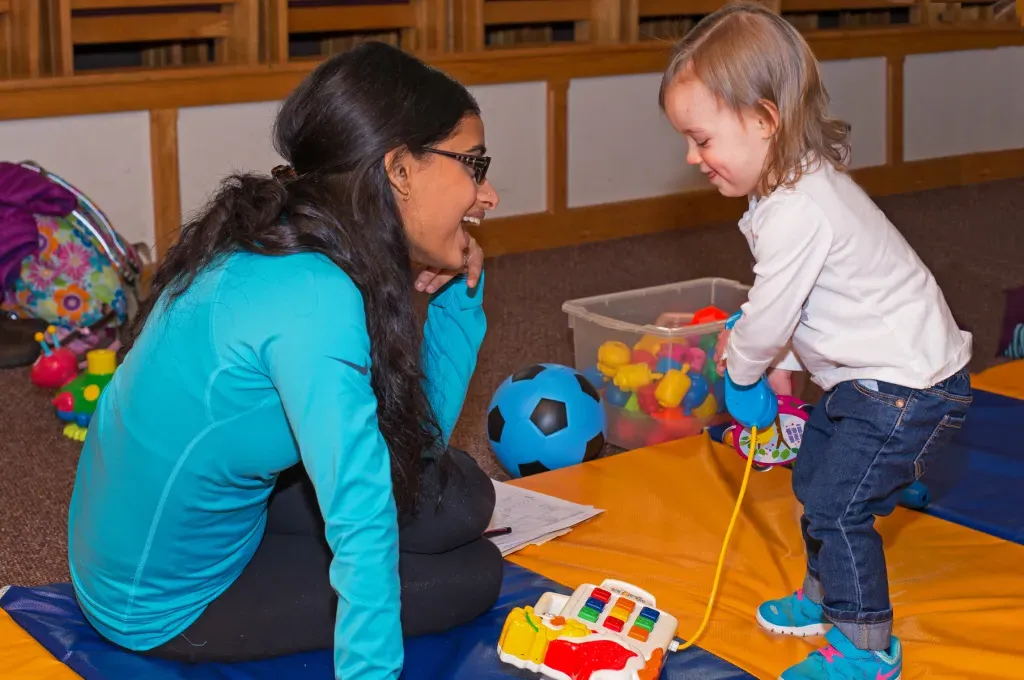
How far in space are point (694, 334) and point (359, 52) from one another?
127 centimetres

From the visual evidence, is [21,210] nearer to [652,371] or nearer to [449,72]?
[449,72]

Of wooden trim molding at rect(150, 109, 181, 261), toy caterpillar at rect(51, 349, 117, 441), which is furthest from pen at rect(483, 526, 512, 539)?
wooden trim molding at rect(150, 109, 181, 261)

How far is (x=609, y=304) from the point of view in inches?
111

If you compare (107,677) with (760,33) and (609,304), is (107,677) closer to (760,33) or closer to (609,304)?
(760,33)

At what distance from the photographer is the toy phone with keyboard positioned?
1.57 m

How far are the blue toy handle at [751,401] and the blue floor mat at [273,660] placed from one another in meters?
0.34

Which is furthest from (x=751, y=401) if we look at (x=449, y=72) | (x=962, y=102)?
(x=962, y=102)

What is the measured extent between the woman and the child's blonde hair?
1.19ft

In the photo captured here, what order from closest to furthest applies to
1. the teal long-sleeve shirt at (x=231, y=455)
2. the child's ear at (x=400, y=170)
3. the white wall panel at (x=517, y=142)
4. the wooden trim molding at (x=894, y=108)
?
the teal long-sleeve shirt at (x=231, y=455) → the child's ear at (x=400, y=170) → the white wall panel at (x=517, y=142) → the wooden trim molding at (x=894, y=108)

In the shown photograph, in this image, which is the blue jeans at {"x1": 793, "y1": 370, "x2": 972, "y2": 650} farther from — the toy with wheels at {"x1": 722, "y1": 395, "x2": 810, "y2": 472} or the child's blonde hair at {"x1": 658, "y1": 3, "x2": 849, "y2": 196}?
the toy with wheels at {"x1": 722, "y1": 395, "x2": 810, "y2": 472}

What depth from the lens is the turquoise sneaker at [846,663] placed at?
1.63 m

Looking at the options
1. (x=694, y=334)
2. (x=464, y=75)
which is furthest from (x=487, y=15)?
(x=694, y=334)

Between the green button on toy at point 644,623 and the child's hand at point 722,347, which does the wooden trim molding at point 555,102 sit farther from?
the green button on toy at point 644,623

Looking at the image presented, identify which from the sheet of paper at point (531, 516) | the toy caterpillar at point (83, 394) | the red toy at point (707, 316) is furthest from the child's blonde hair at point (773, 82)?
the toy caterpillar at point (83, 394)
